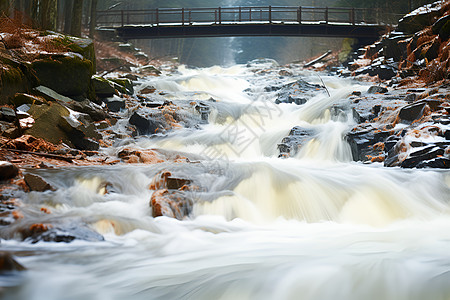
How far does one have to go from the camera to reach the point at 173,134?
9.86 metres

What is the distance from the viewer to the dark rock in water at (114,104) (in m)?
10.7

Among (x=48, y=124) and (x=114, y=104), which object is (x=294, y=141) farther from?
(x=48, y=124)

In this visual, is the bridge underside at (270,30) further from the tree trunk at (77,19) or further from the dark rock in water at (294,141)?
the dark rock in water at (294,141)

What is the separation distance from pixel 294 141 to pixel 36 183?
590 cm

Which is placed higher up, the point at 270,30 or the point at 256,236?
the point at 270,30

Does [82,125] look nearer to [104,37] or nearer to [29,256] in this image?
[29,256]

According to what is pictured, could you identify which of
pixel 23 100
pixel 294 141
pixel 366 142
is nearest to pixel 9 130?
pixel 23 100

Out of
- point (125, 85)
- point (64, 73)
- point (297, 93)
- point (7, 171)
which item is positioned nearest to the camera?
point (7, 171)

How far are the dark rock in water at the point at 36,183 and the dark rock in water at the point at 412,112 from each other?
6665 millimetres

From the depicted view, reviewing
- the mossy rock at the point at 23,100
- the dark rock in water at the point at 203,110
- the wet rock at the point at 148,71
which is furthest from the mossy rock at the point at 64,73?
the wet rock at the point at 148,71

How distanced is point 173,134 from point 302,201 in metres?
4.91

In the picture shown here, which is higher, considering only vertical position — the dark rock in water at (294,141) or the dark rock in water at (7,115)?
the dark rock in water at (7,115)

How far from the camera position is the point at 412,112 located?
7.98 metres

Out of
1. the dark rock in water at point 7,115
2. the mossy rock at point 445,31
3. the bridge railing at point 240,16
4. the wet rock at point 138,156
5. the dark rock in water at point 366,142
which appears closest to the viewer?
the dark rock in water at point 7,115
